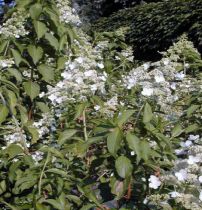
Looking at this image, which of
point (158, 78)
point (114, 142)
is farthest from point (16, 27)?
point (114, 142)

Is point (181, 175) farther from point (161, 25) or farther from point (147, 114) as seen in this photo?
point (161, 25)

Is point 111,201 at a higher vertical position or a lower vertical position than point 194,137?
lower

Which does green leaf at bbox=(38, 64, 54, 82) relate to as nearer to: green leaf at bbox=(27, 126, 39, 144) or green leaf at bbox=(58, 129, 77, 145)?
green leaf at bbox=(27, 126, 39, 144)

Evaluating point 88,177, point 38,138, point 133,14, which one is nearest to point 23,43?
point 38,138

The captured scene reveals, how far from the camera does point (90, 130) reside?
2.01 m

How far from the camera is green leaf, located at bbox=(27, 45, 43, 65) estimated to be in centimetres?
237

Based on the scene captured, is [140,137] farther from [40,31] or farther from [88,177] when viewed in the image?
[40,31]

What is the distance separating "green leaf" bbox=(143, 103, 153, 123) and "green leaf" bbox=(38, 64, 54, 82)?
83 cm

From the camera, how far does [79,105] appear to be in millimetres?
1891

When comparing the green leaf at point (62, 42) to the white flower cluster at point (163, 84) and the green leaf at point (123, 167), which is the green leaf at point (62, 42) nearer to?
the white flower cluster at point (163, 84)

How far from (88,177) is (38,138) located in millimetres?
418

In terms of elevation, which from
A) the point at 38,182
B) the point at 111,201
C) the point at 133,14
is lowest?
the point at 133,14

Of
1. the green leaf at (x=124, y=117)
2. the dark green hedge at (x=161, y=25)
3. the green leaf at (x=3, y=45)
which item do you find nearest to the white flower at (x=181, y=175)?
the green leaf at (x=124, y=117)

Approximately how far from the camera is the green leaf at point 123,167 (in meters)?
1.58
